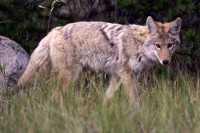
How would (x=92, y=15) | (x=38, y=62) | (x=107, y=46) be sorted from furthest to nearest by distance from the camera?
(x=92, y=15)
(x=107, y=46)
(x=38, y=62)

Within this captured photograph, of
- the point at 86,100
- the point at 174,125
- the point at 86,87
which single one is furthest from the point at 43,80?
the point at 174,125

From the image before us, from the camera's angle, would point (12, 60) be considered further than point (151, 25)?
Yes

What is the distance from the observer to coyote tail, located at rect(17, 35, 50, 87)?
860 cm

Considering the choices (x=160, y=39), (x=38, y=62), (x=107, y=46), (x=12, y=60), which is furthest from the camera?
(x=12, y=60)

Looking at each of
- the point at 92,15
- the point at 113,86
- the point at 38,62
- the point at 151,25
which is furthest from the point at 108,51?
the point at 92,15

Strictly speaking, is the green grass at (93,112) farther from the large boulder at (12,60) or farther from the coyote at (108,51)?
the large boulder at (12,60)

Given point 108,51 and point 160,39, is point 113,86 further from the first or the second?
point 160,39

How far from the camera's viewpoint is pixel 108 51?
28.9 feet

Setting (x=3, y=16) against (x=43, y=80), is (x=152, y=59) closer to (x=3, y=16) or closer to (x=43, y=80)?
(x=43, y=80)

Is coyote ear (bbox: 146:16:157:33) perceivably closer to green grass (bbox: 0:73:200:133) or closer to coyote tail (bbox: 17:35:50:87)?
green grass (bbox: 0:73:200:133)

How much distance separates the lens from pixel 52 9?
10.1 meters

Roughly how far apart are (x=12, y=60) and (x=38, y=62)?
0.50m

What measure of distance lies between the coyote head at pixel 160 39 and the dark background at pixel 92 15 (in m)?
1.36

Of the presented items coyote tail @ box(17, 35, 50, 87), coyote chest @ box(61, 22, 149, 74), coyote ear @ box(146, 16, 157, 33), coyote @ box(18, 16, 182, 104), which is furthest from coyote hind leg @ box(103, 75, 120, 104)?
coyote tail @ box(17, 35, 50, 87)
